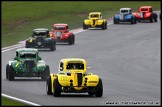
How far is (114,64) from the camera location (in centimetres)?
4759

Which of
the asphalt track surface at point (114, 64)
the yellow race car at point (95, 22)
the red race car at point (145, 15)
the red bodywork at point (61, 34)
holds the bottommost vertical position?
the asphalt track surface at point (114, 64)

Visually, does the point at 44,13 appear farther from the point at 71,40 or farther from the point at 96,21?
the point at 71,40

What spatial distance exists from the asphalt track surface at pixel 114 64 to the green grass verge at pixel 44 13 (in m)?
4.88

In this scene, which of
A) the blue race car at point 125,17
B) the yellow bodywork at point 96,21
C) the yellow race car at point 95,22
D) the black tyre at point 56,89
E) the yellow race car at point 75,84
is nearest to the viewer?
the black tyre at point 56,89

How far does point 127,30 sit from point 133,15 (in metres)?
6.43

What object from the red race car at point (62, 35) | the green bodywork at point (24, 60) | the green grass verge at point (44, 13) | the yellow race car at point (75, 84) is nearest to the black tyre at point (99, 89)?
the yellow race car at point (75, 84)

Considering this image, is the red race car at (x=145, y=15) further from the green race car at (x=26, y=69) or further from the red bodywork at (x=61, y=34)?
the green race car at (x=26, y=69)

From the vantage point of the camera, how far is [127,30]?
75.6 m

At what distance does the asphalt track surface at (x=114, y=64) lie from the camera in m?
30.8

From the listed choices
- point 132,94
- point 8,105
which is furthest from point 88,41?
point 8,105

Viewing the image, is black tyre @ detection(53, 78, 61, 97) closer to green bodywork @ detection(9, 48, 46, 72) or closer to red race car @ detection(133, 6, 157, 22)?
green bodywork @ detection(9, 48, 46, 72)

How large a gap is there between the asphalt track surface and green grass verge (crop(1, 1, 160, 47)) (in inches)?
192

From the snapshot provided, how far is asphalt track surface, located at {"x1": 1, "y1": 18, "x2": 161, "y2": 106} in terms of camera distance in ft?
101

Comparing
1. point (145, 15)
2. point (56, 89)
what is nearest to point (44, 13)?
point (145, 15)
